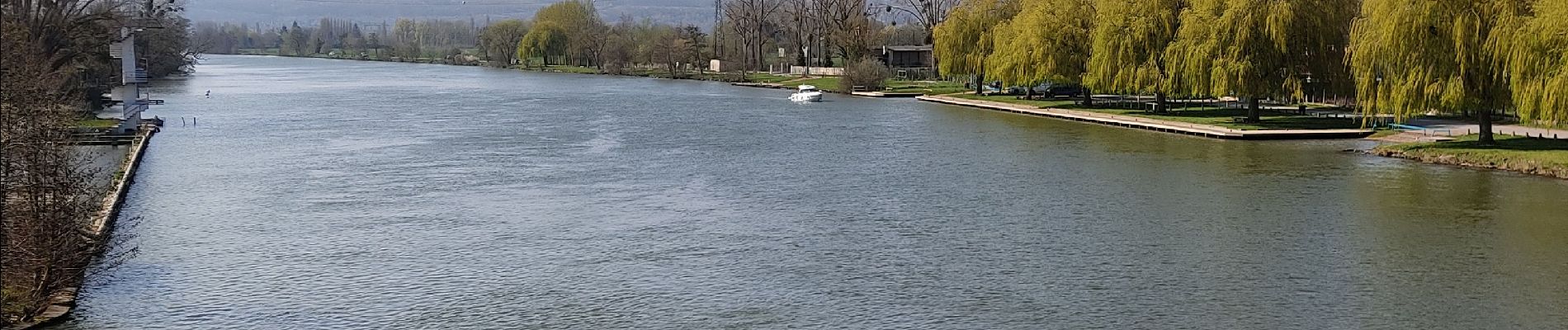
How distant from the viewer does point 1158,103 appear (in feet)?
170

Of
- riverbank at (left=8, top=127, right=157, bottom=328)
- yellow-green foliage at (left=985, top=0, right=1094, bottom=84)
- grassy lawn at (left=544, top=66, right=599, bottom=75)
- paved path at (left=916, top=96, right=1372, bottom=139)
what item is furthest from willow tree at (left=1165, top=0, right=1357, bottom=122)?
grassy lawn at (left=544, top=66, right=599, bottom=75)

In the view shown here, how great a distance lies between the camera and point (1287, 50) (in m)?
43.3

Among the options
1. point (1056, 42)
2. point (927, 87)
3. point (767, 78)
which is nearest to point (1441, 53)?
point (1056, 42)

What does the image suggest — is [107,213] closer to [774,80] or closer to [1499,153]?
[1499,153]

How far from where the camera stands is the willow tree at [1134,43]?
4862 cm

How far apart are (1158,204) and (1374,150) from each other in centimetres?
1151

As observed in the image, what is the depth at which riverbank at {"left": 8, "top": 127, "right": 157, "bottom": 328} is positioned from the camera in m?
17.0

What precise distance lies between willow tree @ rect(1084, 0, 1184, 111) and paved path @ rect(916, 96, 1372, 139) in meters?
1.13

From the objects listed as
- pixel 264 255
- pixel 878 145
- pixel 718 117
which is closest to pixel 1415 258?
pixel 264 255

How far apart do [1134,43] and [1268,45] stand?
6.34 metres

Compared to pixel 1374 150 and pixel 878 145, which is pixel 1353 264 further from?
pixel 878 145

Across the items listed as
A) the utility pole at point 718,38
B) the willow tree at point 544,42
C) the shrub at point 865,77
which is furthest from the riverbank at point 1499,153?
the willow tree at point 544,42

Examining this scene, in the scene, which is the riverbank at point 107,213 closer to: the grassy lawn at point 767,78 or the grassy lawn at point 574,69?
the grassy lawn at point 767,78

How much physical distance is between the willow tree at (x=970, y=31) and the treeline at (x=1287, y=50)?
7 centimetres
